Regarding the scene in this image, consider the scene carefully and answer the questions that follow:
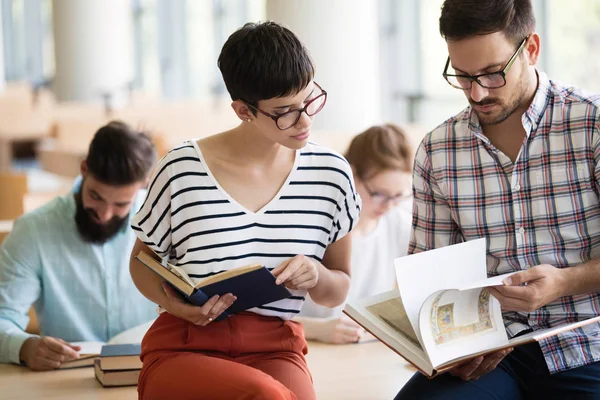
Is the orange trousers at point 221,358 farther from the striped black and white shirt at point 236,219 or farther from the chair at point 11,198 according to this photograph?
the chair at point 11,198

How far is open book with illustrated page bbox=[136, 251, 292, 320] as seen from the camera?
177 centimetres

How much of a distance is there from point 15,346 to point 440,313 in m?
1.31

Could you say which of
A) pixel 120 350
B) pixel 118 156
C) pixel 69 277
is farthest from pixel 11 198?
pixel 120 350

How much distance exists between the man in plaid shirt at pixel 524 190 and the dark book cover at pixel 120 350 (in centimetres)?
75

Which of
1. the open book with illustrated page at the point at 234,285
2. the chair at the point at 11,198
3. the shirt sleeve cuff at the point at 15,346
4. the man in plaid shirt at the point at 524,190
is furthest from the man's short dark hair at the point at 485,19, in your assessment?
the chair at the point at 11,198

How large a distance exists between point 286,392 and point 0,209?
305 cm

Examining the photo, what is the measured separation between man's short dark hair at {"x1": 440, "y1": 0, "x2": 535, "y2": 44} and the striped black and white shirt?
0.43 metres

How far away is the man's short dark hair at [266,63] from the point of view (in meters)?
1.91

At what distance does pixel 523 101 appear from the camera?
2.14 meters

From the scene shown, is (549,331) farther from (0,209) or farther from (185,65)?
(185,65)

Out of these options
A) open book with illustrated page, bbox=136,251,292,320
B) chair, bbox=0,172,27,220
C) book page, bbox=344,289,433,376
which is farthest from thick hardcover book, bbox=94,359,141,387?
chair, bbox=0,172,27,220

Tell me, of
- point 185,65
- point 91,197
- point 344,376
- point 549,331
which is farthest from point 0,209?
point 185,65

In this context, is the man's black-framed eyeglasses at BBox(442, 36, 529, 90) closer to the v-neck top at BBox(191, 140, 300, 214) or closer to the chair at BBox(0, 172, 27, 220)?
the v-neck top at BBox(191, 140, 300, 214)

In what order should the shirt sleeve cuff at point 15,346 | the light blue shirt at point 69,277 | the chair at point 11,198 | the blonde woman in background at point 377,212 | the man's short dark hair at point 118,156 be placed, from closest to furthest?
1. the shirt sleeve cuff at point 15,346
2. the man's short dark hair at point 118,156
3. the light blue shirt at point 69,277
4. the blonde woman in background at point 377,212
5. the chair at point 11,198
